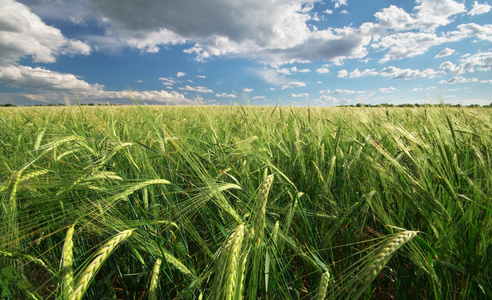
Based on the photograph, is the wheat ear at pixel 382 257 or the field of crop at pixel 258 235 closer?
the wheat ear at pixel 382 257

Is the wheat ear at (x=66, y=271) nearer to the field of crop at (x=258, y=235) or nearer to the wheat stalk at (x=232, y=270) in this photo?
the field of crop at (x=258, y=235)

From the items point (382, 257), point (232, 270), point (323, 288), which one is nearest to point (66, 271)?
point (232, 270)

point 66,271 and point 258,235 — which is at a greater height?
point 258,235

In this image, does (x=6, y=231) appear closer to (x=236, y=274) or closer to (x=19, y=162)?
(x=19, y=162)

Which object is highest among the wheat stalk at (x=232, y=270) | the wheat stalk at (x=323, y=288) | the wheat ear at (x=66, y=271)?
the wheat stalk at (x=232, y=270)

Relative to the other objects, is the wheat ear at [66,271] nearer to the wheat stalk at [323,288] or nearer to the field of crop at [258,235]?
the field of crop at [258,235]

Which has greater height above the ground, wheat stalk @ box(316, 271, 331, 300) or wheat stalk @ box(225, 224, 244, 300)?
wheat stalk @ box(225, 224, 244, 300)

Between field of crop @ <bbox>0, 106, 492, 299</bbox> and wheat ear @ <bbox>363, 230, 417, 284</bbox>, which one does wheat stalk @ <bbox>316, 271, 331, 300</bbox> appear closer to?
field of crop @ <bbox>0, 106, 492, 299</bbox>

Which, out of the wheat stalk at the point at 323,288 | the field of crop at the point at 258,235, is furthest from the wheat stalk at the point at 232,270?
the wheat stalk at the point at 323,288

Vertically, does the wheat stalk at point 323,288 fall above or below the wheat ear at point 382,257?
below

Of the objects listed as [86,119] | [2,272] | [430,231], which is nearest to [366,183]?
[430,231]

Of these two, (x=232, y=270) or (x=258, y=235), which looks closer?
(x=232, y=270)

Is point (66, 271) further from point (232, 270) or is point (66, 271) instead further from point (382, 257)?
point (382, 257)

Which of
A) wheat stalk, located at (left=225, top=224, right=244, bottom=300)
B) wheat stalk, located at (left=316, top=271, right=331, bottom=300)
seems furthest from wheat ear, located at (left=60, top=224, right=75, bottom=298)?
wheat stalk, located at (left=316, top=271, right=331, bottom=300)
